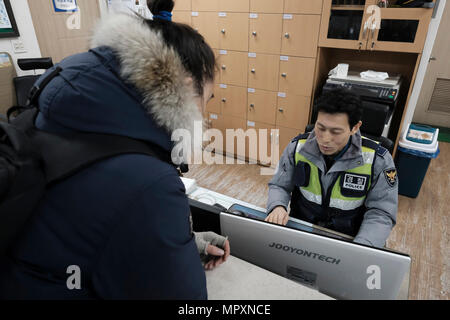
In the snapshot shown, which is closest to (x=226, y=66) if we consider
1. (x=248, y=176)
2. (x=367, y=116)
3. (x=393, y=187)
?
(x=248, y=176)

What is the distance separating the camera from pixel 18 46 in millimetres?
2947

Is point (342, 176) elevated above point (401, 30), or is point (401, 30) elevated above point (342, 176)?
point (401, 30)

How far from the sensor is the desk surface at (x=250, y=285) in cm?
75

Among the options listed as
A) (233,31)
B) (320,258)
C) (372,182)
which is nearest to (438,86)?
(233,31)

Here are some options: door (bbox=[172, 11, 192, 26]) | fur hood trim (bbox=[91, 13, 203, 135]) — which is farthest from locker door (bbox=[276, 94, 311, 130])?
fur hood trim (bbox=[91, 13, 203, 135])

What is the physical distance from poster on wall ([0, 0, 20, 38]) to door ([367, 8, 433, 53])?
3348 mm

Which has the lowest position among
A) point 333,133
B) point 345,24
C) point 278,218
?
point 278,218

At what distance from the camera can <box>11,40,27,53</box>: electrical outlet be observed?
291 cm

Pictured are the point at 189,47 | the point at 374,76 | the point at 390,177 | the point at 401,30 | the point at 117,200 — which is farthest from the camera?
the point at 374,76

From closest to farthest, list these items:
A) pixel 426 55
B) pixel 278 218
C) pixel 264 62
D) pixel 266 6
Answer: pixel 278 218 → pixel 426 55 → pixel 266 6 → pixel 264 62

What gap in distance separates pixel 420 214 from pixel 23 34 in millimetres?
4278

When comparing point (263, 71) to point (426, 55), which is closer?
point (426, 55)

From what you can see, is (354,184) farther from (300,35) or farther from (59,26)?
(59,26)
